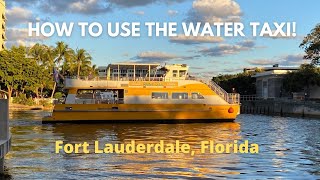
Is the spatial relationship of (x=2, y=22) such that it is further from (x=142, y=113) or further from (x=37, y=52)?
(x=142, y=113)

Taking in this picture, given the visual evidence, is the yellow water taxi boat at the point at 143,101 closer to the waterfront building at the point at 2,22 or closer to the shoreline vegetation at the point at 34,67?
the shoreline vegetation at the point at 34,67

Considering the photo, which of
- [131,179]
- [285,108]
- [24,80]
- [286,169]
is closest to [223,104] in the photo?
[286,169]

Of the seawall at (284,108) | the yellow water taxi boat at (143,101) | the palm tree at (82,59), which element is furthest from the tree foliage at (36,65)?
the yellow water taxi boat at (143,101)

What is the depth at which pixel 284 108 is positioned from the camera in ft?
238

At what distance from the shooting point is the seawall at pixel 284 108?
202 ft

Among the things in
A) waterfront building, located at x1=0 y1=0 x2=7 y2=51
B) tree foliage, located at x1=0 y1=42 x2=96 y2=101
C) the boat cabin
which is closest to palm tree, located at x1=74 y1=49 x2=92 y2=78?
tree foliage, located at x1=0 y1=42 x2=96 y2=101

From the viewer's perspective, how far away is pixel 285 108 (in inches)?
2835

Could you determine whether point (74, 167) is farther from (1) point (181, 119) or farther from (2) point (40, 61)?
(2) point (40, 61)

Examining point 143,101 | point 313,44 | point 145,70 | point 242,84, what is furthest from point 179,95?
point 242,84

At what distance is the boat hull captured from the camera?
37.9 metres

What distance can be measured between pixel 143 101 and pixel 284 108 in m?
38.7

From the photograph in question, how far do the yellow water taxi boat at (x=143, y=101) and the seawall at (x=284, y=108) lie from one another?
77.8 ft

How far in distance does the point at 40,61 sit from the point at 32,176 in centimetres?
8119

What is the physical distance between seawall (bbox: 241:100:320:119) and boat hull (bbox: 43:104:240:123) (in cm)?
2336
